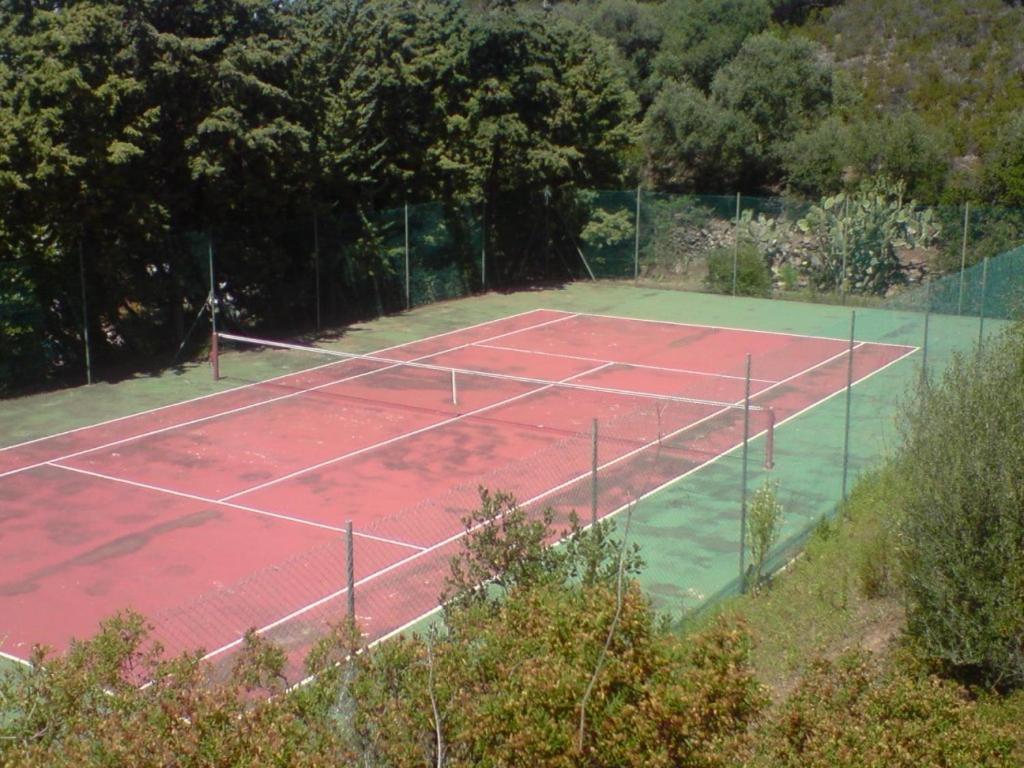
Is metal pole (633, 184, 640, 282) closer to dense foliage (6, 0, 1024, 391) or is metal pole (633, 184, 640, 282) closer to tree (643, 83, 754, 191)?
dense foliage (6, 0, 1024, 391)

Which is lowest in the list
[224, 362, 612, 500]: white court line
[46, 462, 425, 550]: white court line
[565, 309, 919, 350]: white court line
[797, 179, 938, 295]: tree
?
[46, 462, 425, 550]: white court line

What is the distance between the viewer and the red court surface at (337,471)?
1256 centimetres

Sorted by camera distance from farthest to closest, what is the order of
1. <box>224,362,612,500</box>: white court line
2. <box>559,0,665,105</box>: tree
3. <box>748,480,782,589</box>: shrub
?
<box>559,0,665,105</box>: tree
<box>224,362,612,500</box>: white court line
<box>748,480,782,589</box>: shrub

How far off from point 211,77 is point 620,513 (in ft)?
43.9

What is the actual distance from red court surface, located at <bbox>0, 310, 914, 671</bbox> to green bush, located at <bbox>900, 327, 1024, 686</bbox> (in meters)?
3.58

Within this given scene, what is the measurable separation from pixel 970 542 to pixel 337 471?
918 cm

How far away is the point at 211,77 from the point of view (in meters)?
23.8

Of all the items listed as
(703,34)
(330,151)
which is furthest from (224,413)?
(703,34)

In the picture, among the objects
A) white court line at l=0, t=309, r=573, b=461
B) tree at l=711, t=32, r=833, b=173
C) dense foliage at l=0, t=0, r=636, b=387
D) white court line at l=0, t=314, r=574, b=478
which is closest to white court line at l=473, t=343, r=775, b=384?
white court line at l=0, t=314, r=574, b=478

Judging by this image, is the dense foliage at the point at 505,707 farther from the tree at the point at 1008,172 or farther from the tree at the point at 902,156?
the tree at the point at 902,156

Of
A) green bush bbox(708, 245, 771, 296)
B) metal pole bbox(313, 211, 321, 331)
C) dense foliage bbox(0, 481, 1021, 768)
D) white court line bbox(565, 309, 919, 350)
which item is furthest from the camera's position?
green bush bbox(708, 245, 771, 296)

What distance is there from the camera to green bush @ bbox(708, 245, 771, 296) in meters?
32.0

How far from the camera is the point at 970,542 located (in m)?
9.98

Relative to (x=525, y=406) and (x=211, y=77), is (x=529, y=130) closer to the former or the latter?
(x=211, y=77)
